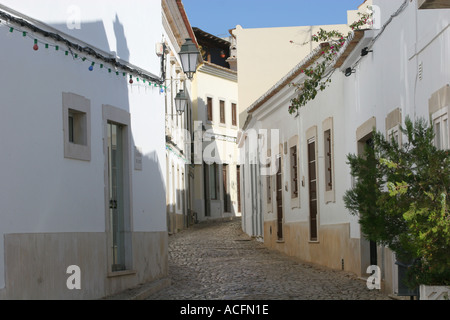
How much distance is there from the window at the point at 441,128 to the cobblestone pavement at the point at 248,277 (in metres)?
3.00

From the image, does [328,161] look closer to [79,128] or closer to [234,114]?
[79,128]

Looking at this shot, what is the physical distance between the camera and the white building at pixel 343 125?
9.62m

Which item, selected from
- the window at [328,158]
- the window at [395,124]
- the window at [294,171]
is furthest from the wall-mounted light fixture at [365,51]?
the window at [294,171]

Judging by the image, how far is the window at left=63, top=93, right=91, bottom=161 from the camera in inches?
418

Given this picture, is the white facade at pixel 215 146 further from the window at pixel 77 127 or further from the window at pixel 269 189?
the window at pixel 77 127

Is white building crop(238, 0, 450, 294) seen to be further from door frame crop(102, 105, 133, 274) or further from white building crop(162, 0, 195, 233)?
door frame crop(102, 105, 133, 274)

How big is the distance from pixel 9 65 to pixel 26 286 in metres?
2.34

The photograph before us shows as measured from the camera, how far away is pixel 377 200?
7551 millimetres

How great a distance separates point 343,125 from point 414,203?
8705 mm

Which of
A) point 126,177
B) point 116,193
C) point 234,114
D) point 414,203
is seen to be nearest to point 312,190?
point 126,177

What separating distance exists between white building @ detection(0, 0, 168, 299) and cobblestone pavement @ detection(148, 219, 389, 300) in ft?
2.93

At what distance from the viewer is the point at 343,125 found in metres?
15.7
